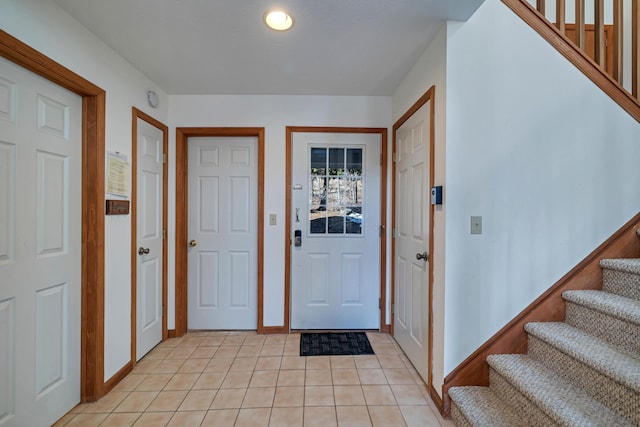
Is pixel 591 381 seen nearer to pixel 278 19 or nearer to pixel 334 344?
pixel 334 344

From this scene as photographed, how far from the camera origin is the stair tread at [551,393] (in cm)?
113

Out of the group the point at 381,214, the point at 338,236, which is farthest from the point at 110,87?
the point at 381,214

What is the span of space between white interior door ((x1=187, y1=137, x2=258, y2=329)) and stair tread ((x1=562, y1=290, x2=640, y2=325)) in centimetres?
235

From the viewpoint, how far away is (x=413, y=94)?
217 cm

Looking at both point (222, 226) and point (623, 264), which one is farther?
point (222, 226)

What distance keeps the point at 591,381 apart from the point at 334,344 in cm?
169

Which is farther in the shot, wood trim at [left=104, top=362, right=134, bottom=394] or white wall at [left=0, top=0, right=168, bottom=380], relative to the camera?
wood trim at [left=104, top=362, right=134, bottom=394]

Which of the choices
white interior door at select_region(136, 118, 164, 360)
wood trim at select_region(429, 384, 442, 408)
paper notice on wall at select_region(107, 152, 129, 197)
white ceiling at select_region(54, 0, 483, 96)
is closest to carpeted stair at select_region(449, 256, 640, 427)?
wood trim at select_region(429, 384, 442, 408)

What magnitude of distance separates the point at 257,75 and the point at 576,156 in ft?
7.28

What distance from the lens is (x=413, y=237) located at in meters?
2.19

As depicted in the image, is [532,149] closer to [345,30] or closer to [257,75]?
[345,30]

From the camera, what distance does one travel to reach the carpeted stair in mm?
1148

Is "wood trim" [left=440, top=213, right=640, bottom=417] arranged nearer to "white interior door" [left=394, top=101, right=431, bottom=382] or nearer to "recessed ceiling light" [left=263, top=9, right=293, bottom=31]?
"white interior door" [left=394, top=101, right=431, bottom=382]

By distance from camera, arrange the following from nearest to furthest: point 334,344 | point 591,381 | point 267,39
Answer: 1. point 591,381
2. point 267,39
3. point 334,344
